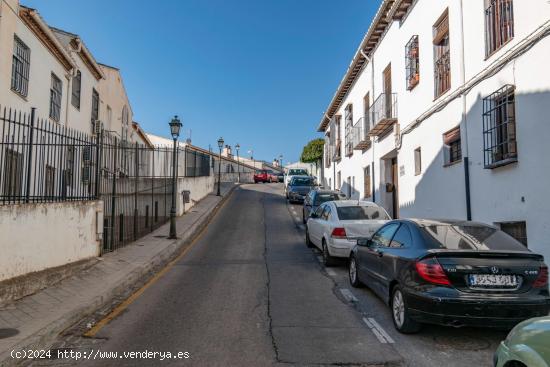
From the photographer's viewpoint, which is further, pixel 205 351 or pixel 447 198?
pixel 447 198

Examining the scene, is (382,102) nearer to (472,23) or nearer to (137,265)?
(472,23)

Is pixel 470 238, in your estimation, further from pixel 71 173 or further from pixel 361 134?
pixel 361 134

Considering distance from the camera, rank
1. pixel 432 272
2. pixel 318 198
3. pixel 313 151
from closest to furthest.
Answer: pixel 432 272, pixel 318 198, pixel 313 151

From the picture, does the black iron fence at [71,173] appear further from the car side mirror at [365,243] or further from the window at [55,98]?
the car side mirror at [365,243]

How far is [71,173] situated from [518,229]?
29.6 feet

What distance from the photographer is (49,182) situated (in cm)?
845

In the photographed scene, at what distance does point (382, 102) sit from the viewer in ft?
54.1

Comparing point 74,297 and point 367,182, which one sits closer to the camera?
point 74,297

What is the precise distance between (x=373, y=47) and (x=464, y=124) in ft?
31.7

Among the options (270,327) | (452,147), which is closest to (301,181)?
(452,147)

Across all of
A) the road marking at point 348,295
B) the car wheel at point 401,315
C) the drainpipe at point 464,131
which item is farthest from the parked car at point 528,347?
the drainpipe at point 464,131

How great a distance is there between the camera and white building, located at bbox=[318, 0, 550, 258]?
24.9ft

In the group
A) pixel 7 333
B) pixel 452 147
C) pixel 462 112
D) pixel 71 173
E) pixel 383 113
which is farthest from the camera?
pixel 383 113

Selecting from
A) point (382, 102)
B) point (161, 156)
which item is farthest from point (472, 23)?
point (161, 156)
